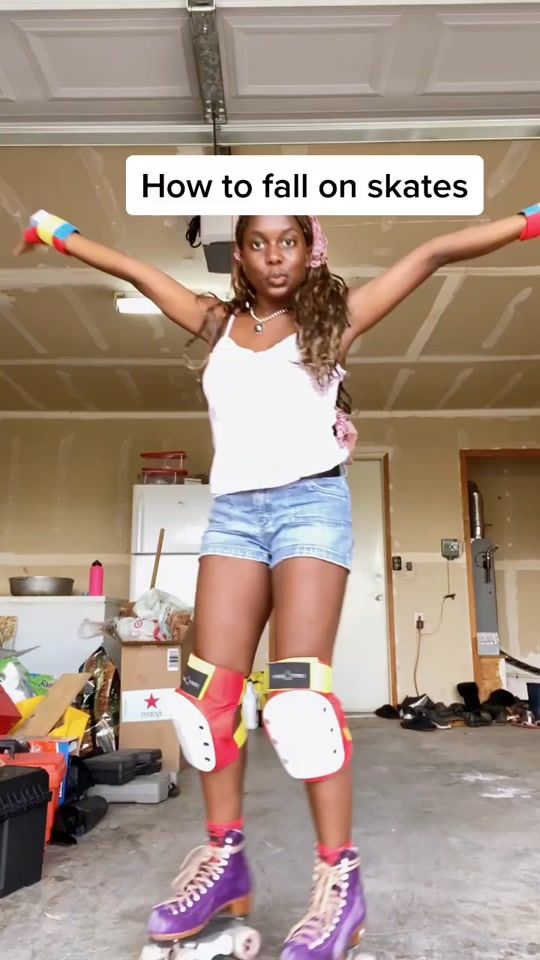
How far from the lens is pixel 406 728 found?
15.3 ft

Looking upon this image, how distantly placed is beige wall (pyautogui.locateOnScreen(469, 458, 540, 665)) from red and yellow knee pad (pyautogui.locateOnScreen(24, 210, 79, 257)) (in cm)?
517

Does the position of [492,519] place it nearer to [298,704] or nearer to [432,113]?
[432,113]

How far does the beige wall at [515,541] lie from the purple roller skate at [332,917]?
519 centimetres

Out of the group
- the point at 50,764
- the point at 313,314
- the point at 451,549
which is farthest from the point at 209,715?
the point at 451,549

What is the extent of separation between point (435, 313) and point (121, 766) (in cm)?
278

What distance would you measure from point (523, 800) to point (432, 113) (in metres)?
2.38

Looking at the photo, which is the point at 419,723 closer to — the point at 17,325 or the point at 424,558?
the point at 424,558

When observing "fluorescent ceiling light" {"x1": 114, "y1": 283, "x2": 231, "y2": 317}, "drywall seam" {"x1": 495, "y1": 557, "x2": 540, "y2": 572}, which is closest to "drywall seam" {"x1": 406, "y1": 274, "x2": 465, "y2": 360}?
"fluorescent ceiling light" {"x1": 114, "y1": 283, "x2": 231, "y2": 317}

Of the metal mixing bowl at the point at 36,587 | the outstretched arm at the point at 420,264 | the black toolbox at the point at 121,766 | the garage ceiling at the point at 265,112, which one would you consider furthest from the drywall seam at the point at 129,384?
the outstretched arm at the point at 420,264

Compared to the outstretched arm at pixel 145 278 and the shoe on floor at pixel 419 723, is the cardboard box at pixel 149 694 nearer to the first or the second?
the shoe on floor at pixel 419 723

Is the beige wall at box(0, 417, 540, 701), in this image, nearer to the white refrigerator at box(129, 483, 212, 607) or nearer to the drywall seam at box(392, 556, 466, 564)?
the drywall seam at box(392, 556, 466, 564)

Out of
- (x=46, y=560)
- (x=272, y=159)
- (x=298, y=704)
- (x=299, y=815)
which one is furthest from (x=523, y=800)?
(x=46, y=560)

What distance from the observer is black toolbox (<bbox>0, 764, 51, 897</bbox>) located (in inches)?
64.7

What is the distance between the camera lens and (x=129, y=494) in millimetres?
5680
